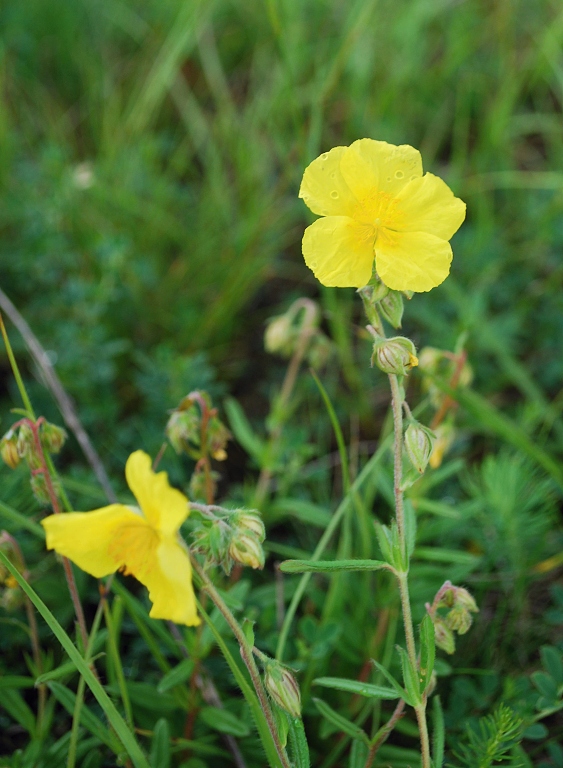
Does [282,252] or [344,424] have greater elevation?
[282,252]

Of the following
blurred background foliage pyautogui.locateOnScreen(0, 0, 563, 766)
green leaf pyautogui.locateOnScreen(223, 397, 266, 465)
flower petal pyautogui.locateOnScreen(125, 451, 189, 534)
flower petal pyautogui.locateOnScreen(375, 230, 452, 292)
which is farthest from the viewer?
green leaf pyautogui.locateOnScreen(223, 397, 266, 465)

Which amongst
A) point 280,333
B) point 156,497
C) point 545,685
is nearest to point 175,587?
point 156,497

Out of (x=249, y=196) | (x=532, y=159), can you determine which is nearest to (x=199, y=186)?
(x=249, y=196)

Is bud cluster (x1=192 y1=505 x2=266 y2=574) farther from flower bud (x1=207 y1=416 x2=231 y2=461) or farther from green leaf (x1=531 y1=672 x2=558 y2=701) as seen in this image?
green leaf (x1=531 y1=672 x2=558 y2=701)

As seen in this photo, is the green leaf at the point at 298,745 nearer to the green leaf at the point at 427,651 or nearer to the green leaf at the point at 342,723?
the green leaf at the point at 342,723

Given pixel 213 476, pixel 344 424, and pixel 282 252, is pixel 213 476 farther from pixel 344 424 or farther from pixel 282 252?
pixel 282 252

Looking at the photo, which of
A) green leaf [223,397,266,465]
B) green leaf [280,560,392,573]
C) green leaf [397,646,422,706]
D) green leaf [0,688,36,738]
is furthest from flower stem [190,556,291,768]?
green leaf [223,397,266,465]
